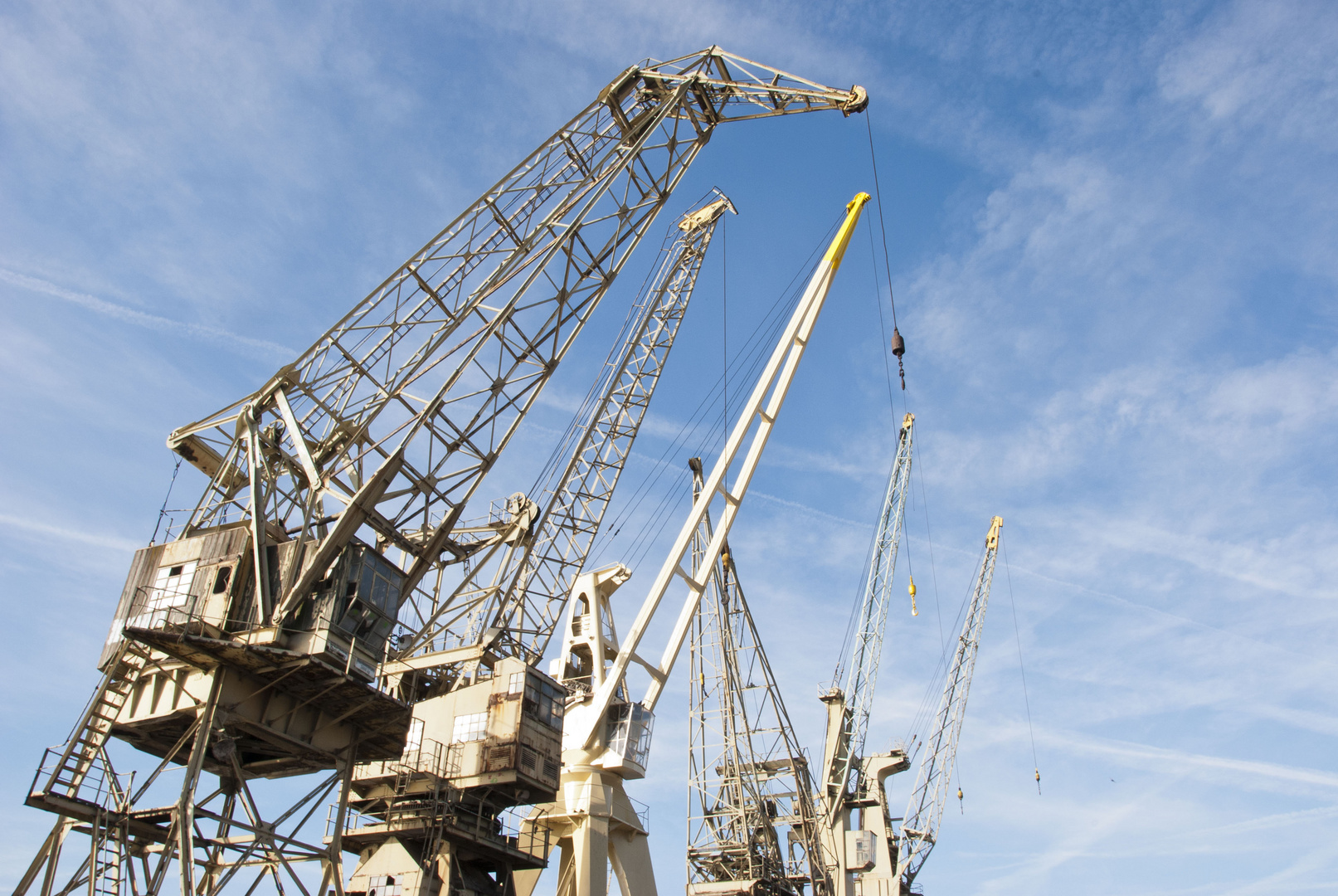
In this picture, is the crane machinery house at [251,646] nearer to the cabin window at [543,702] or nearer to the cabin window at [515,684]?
the cabin window at [515,684]

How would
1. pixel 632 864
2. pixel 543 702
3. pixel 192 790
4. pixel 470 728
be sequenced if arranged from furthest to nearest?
pixel 632 864, pixel 543 702, pixel 470 728, pixel 192 790

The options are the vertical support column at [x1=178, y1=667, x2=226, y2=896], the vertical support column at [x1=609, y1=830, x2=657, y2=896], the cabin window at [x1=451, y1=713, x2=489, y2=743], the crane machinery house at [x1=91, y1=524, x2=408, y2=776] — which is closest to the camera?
the vertical support column at [x1=178, y1=667, x2=226, y2=896]

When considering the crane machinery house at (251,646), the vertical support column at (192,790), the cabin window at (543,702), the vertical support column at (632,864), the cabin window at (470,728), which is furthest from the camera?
the vertical support column at (632,864)

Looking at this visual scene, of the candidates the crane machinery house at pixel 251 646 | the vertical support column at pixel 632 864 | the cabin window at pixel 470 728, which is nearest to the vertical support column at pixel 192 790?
the crane machinery house at pixel 251 646

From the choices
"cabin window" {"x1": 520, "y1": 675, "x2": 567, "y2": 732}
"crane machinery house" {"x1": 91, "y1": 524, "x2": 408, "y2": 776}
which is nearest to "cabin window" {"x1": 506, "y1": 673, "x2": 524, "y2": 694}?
"cabin window" {"x1": 520, "y1": 675, "x2": 567, "y2": 732}

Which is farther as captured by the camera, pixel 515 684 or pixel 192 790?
pixel 515 684

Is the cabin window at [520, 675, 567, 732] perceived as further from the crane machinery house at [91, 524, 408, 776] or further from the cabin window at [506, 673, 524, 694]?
the crane machinery house at [91, 524, 408, 776]

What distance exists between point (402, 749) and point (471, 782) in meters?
4.34

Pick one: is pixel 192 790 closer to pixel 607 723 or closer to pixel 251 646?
pixel 251 646

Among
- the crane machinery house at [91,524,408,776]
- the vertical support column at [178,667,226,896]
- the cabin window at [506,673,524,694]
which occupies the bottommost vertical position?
the vertical support column at [178,667,226,896]

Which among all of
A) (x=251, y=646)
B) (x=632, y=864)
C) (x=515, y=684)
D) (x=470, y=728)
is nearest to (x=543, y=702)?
(x=515, y=684)

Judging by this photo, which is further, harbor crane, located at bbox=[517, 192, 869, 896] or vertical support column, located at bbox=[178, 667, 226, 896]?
harbor crane, located at bbox=[517, 192, 869, 896]

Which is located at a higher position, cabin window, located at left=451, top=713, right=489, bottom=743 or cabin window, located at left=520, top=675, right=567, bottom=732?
cabin window, located at left=520, top=675, right=567, bottom=732

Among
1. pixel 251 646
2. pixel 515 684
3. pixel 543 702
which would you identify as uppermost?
pixel 515 684
